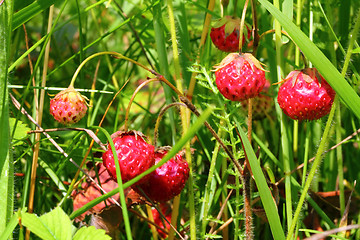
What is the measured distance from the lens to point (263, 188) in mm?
850

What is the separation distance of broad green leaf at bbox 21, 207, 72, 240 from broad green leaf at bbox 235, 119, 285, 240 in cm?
33

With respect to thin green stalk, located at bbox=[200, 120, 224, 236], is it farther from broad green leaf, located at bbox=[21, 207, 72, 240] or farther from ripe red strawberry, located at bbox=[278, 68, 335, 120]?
broad green leaf, located at bbox=[21, 207, 72, 240]

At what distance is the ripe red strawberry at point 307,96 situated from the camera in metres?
0.96

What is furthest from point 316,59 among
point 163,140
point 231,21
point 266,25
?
point 163,140

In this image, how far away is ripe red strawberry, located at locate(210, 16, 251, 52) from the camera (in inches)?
42.6

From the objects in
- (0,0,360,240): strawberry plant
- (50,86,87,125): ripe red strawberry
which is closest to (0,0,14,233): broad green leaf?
(0,0,360,240): strawberry plant

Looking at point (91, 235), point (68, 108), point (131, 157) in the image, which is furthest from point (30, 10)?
point (91, 235)

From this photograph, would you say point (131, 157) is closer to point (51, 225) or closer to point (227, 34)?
point (51, 225)

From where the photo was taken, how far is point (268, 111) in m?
1.55

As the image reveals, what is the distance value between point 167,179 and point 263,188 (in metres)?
0.23

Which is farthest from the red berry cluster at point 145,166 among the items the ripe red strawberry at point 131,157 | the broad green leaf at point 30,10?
the broad green leaf at point 30,10

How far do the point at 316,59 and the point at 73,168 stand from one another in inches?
29.8

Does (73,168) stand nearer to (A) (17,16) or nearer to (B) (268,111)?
(A) (17,16)

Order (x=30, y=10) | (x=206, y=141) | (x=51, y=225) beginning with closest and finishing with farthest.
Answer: (x=51, y=225) < (x=30, y=10) < (x=206, y=141)
